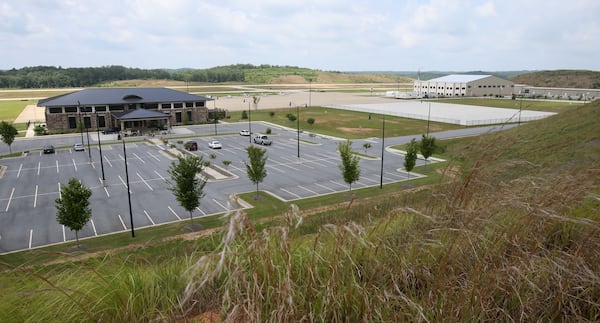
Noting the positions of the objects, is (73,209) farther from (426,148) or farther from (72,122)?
(72,122)

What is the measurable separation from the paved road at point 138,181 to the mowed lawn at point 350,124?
19.9 ft

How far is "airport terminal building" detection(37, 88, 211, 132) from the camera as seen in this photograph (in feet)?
200

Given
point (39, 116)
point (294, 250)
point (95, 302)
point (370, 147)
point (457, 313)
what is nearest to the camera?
point (457, 313)

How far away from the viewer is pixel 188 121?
69.4 meters

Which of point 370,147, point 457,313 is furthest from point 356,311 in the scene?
point 370,147

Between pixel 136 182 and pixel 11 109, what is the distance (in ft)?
266

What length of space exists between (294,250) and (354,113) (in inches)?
3015

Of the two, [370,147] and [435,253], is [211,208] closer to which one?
[435,253]

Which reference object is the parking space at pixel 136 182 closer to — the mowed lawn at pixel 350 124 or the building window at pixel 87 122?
the mowed lawn at pixel 350 124

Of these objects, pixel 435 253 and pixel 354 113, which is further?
pixel 354 113

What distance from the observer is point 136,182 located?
1211 inches

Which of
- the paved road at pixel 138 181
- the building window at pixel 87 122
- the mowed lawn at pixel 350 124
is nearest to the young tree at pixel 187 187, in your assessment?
the paved road at pixel 138 181

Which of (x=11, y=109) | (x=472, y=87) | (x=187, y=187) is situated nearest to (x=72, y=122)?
(x=11, y=109)

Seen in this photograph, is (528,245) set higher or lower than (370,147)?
higher
